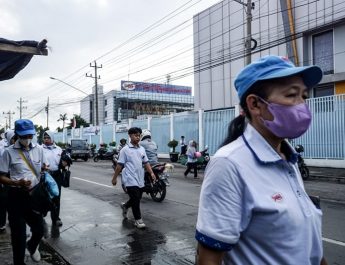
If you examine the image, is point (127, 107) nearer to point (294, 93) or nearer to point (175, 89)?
point (175, 89)

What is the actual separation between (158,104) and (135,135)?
77.2 metres

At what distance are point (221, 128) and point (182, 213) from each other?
53.9ft

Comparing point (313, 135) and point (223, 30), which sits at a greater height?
point (223, 30)

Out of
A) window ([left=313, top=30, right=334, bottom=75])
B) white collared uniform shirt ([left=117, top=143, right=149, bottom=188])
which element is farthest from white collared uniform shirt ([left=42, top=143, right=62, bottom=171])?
window ([left=313, top=30, right=334, bottom=75])

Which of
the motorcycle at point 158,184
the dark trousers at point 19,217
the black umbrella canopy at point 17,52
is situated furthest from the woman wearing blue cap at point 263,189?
the motorcycle at point 158,184

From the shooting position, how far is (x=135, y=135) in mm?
7449

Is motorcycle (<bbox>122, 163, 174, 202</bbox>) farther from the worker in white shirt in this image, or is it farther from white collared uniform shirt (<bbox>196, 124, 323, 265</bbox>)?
white collared uniform shirt (<bbox>196, 124, 323, 265</bbox>)

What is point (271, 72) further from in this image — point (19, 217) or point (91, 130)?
point (91, 130)

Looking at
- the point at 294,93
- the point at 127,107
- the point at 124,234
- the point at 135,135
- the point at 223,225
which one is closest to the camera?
the point at 223,225

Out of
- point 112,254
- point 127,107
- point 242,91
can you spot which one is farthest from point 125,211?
point 127,107

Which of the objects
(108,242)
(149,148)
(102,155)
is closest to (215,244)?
(108,242)

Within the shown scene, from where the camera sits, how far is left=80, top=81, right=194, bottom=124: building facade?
78688mm

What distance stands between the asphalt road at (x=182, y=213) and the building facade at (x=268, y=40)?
8.89 m

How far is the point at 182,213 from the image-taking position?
8.62 meters
